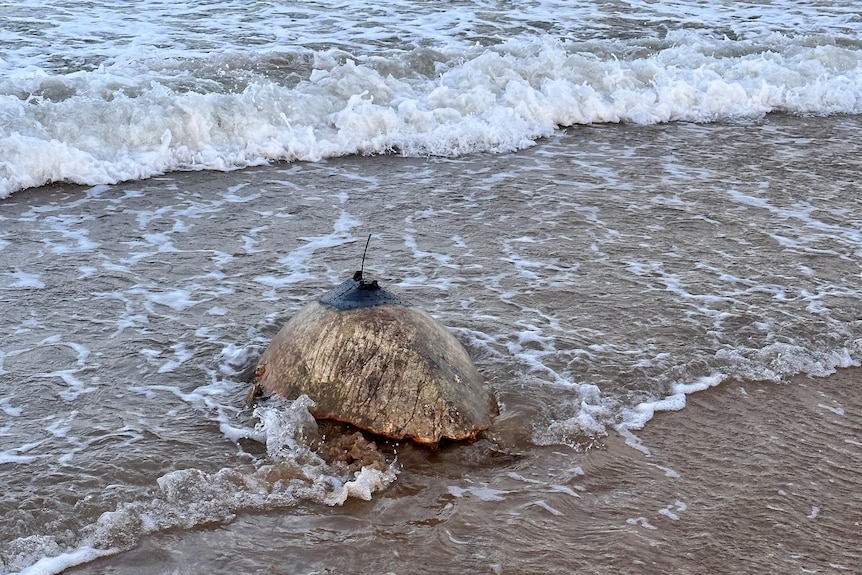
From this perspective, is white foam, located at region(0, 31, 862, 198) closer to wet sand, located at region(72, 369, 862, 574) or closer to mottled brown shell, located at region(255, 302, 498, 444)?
mottled brown shell, located at region(255, 302, 498, 444)

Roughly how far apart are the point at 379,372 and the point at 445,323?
1.07 m

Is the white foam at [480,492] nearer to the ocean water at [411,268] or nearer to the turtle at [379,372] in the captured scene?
the ocean water at [411,268]

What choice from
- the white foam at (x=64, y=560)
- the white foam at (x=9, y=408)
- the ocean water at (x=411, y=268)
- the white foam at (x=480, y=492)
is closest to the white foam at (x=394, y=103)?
the ocean water at (x=411, y=268)

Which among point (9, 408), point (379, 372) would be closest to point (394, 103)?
point (379, 372)

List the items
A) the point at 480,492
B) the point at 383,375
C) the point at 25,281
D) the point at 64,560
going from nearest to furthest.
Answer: the point at 64,560 < the point at 480,492 < the point at 383,375 < the point at 25,281

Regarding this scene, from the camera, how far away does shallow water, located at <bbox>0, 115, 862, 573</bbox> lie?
3.29 m

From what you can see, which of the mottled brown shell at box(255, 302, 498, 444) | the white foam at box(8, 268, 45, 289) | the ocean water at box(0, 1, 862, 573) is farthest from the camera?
the white foam at box(8, 268, 45, 289)

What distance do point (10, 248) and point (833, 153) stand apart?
6.66 m

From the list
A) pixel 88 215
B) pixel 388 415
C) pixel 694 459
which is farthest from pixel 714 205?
pixel 88 215

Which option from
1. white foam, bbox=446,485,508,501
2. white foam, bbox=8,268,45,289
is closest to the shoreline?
white foam, bbox=446,485,508,501

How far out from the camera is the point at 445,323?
190 inches

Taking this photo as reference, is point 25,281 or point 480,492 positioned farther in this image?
point 25,281

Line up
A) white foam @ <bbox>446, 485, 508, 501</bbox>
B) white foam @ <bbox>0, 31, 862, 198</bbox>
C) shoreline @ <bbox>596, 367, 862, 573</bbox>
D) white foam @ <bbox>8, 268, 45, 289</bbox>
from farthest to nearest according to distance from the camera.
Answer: white foam @ <bbox>0, 31, 862, 198</bbox>
white foam @ <bbox>8, 268, 45, 289</bbox>
white foam @ <bbox>446, 485, 508, 501</bbox>
shoreline @ <bbox>596, 367, 862, 573</bbox>

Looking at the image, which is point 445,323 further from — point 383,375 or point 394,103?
point 394,103
